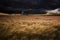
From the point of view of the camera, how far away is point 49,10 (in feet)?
13.3

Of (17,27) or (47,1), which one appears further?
(47,1)

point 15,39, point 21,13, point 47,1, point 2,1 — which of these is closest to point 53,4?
point 47,1

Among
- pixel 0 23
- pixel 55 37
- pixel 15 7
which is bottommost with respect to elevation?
pixel 55 37

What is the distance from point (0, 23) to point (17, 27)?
418 mm

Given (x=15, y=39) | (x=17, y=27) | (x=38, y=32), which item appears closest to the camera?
(x=15, y=39)

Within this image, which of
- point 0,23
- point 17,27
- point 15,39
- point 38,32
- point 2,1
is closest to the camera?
point 15,39

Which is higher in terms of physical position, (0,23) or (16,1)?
(16,1)

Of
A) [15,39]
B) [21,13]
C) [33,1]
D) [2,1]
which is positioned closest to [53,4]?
[33,1]

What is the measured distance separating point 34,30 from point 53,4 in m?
1.97

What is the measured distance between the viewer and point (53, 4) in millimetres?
4047

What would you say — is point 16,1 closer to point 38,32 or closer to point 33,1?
point 33,1

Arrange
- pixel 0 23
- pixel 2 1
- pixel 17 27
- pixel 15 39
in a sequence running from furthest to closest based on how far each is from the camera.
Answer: pixel 2 1, pixel 0 23, pixel 17 27, pixel 15 39

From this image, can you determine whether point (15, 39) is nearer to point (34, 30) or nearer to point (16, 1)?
point (34, 30)

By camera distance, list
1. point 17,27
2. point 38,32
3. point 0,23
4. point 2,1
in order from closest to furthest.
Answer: point 38,32
point 17,27
point 0,23
point 2,1
